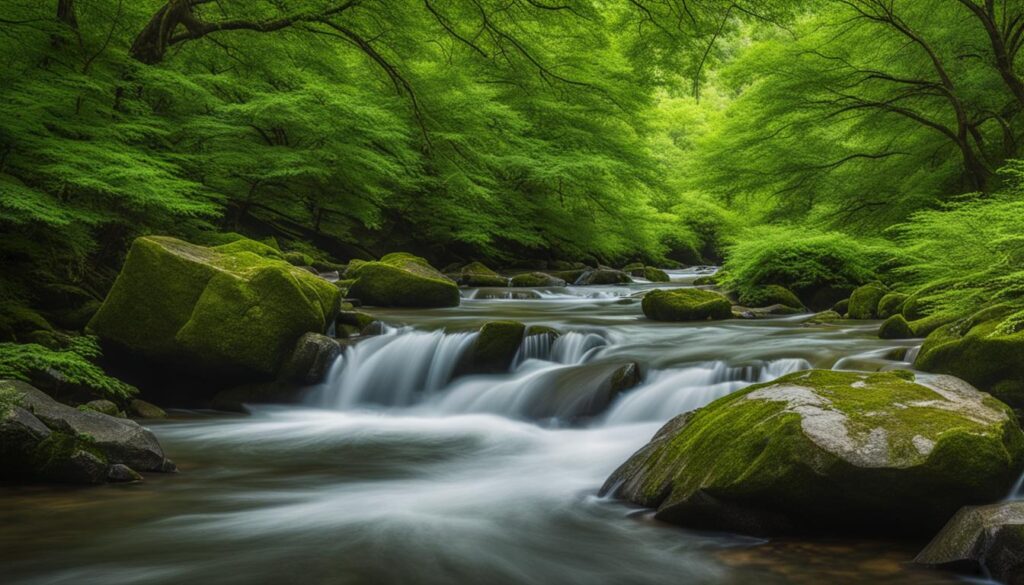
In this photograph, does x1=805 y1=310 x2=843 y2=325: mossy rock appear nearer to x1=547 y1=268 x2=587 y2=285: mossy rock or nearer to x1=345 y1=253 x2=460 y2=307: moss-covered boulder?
x1=345 y1=253 x2=460 y2=307: moss-covered boulder

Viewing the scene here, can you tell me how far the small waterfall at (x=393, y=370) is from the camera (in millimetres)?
8461

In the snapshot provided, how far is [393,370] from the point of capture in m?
8.81

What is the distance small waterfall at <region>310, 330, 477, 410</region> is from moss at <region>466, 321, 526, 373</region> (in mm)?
241

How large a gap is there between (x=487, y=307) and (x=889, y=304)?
21.4ft

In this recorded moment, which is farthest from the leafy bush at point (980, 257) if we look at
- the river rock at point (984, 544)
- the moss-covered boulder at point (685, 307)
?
the moss-covered boulder at point (685, 307)

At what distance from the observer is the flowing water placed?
355 cm

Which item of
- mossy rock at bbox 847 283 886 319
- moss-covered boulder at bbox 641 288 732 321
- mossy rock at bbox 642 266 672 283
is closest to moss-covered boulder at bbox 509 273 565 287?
mossy rock at bbox 642 266 672 283

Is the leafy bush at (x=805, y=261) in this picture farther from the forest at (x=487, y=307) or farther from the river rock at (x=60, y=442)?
the river rock at (x=60, y=442)

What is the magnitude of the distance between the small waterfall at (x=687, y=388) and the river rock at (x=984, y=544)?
3297 millimetres

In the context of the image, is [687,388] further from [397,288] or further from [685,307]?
[397,288]

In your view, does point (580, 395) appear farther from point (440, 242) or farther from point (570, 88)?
point (440, 242)

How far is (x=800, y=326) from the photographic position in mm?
10250

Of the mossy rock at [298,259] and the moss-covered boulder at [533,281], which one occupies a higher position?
the mossy rock at [298,259]

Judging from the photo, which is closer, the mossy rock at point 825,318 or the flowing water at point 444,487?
the flowing water at point 444,487
